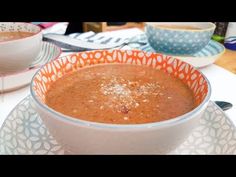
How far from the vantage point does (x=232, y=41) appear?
1224 mm

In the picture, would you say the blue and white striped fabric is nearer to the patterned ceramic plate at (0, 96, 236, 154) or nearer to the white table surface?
the white table surface

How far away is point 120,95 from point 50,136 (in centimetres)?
18

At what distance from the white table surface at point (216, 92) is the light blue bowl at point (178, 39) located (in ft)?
0.33

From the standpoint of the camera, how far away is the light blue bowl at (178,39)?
966 millimetres

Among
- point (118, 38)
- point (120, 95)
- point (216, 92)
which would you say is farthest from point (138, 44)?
point (120, 95)

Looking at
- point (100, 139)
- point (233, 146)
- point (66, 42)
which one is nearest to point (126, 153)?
point (100, 139)

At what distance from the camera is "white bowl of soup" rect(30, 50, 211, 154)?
41cm

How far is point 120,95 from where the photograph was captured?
0.56 metres

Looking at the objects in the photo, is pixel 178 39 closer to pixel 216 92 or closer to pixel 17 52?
pixel 216 92

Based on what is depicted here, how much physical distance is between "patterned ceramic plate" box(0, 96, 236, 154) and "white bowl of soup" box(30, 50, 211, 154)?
8 centimetres

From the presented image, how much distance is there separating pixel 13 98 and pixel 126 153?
447 millimetres

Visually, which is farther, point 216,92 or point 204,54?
point 204,54

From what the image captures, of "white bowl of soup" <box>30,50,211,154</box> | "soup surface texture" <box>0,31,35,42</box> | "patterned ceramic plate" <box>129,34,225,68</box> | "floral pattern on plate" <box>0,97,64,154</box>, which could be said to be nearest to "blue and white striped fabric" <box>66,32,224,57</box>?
"patterned ceramic plate" <box>129,34,225,68</box>

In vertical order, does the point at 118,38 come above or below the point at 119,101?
below
